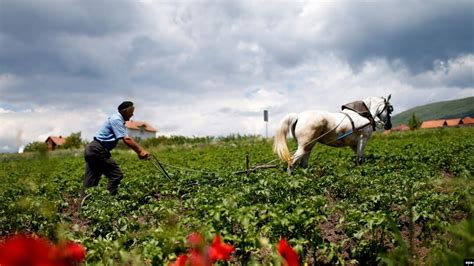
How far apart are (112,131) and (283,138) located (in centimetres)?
349

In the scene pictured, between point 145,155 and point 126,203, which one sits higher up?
point 145,155

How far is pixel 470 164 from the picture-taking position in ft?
27.9

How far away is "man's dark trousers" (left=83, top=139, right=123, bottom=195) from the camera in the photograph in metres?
6.50

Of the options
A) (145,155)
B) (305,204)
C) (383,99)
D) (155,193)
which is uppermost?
(383,99)

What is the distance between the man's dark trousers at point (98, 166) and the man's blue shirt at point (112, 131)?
4.0 inches

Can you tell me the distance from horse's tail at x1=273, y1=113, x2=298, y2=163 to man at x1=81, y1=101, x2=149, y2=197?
2954 millimetres

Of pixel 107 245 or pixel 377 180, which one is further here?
pixel 377 180

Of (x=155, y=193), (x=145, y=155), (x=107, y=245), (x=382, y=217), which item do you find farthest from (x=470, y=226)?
(x=155, y=193)

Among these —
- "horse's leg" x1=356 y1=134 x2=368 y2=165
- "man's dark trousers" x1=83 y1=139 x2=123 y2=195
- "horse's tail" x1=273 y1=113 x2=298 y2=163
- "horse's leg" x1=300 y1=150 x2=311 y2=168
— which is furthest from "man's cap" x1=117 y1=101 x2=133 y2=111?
"horse's leg" x1=356 y1=134 x2=368 y2=165

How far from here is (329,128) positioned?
8.79m

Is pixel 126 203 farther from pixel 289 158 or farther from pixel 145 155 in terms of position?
pixel 289 158

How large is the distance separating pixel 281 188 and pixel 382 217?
2101 mm

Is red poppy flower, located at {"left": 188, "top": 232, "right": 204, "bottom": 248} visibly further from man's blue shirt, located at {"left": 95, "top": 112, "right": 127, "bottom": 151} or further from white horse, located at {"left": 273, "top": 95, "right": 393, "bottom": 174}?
white horse, located at {"left": 273, "top": 95, "right": 393, "bottom": 174}

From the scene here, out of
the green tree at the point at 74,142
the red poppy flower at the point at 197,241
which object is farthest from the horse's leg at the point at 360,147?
the green tree at the point at 74,142
